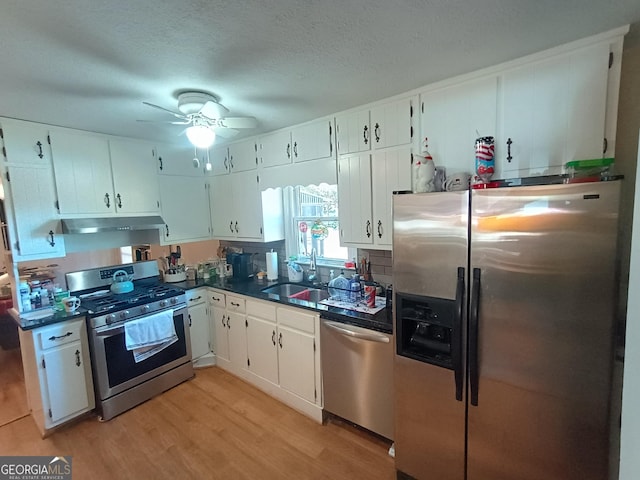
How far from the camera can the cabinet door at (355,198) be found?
2.34m

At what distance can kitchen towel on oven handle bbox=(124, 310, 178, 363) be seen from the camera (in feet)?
8.46

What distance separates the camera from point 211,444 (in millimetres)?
2203

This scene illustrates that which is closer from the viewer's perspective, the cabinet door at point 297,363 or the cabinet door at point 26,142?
the cabinet door at point 26,142

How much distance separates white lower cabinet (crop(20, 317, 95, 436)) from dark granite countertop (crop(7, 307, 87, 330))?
1.8 inches

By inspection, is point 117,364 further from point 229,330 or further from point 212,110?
point 212,110

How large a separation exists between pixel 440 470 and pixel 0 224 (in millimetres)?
3866

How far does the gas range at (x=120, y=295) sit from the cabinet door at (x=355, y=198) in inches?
71.8

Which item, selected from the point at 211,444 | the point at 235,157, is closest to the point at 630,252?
the point at 211,444

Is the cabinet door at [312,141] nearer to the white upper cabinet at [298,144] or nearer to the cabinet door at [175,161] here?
the white upper cabinet at [298,144]

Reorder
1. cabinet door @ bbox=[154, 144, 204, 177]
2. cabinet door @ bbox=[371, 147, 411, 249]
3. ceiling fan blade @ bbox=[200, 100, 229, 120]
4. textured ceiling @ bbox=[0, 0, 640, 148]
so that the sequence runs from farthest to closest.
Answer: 1. cabinet door @ bbox=[154, 144, 204, 177]
2. cabinet door @ bbox=[371, 147, 411, 249]
3. ceiling fan blade @ bbox=[200, 100, 229, 120]
4. textured ceiling @ bbox=[0, 0, 640, 148]

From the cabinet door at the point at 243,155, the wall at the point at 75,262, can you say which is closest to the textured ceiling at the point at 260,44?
the cabinet door at the point at 243,155

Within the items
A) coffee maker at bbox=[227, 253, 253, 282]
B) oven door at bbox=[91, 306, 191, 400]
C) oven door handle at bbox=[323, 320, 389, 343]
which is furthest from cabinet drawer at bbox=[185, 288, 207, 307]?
oven door handle at bbox=[323, 320, 389, 343]

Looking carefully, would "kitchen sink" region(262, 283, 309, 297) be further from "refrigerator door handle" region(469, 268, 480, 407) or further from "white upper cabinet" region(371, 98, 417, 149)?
"refrigerator door handle" region(469, 268, 480, 407)

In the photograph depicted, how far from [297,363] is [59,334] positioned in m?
1.87
